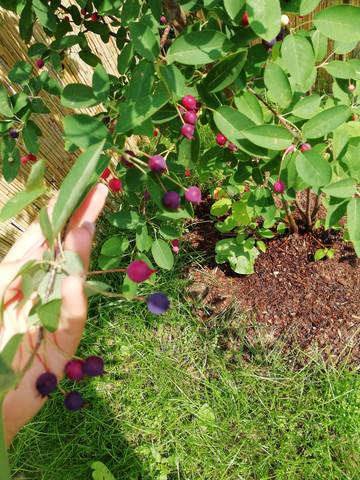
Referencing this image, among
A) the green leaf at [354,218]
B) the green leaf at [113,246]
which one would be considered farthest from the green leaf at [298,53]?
the green leaf at [113,246]

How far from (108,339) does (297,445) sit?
3.38 feet

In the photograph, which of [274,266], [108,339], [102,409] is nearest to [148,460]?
[102,409]

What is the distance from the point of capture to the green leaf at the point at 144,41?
0.84 metres

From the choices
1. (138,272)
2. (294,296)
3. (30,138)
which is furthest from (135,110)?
(294,296)

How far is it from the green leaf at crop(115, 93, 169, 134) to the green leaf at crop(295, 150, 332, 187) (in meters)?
0.44

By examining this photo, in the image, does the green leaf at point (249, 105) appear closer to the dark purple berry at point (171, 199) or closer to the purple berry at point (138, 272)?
the dark purple berry at point (171, 199)

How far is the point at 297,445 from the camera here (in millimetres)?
1494

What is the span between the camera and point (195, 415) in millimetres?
1614

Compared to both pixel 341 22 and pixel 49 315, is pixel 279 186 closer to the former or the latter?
pixel 341 22

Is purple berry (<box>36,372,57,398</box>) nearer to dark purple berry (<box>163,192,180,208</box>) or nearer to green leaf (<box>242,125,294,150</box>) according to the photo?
dark purple berry (<box>163,192,180,208</box>)

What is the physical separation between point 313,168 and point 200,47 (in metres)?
0.42

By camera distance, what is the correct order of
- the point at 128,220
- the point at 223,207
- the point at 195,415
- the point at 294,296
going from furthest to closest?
the point at 223,207 < the point at 294,296 < the point at 195,415 < the point at 128,220

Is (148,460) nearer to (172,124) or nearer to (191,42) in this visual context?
(172,124)

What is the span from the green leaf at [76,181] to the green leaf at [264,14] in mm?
398
